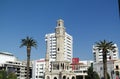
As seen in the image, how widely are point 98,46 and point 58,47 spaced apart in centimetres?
4723

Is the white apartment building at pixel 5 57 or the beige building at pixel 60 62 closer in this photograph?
the beige building at pixel 60 62

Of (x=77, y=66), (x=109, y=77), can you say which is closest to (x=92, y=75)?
(x=109, y=77)

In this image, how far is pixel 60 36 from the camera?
342ft

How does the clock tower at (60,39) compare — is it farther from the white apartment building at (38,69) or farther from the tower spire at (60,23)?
the white apartment building at (38,69)

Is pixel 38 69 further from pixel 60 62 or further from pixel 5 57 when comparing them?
pixel 60 62

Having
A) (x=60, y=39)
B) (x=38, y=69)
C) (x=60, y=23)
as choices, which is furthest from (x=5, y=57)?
(x=60, y=39)

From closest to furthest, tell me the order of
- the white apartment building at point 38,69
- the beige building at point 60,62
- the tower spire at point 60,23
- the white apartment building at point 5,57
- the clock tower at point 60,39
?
the clock tower at point 60,39 < the beige building at point 60,62 < the tower spire at point 60,23 < the white apartment building at point 5,57 < the white apartment building at point 38,69

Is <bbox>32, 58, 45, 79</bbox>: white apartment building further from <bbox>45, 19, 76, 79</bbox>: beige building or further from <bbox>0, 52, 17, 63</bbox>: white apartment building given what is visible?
Answer: <bbox>45, 19, 76, 79</bbox>: beige building

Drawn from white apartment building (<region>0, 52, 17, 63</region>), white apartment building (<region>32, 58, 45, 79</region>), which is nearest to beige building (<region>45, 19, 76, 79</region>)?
white apartment building (<region>0, 52, 17, 63</region>)

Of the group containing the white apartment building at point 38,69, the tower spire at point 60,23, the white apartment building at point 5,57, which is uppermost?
the tower spire at point 60,23

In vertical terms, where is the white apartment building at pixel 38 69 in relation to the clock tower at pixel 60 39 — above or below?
below

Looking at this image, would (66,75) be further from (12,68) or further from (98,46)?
(12,68)

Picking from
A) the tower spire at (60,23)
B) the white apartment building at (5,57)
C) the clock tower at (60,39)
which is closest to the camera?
the clock tower at (60,39)

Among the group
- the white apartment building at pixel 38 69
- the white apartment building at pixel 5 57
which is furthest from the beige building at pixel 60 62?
the white apartment building at pixel 38 69
